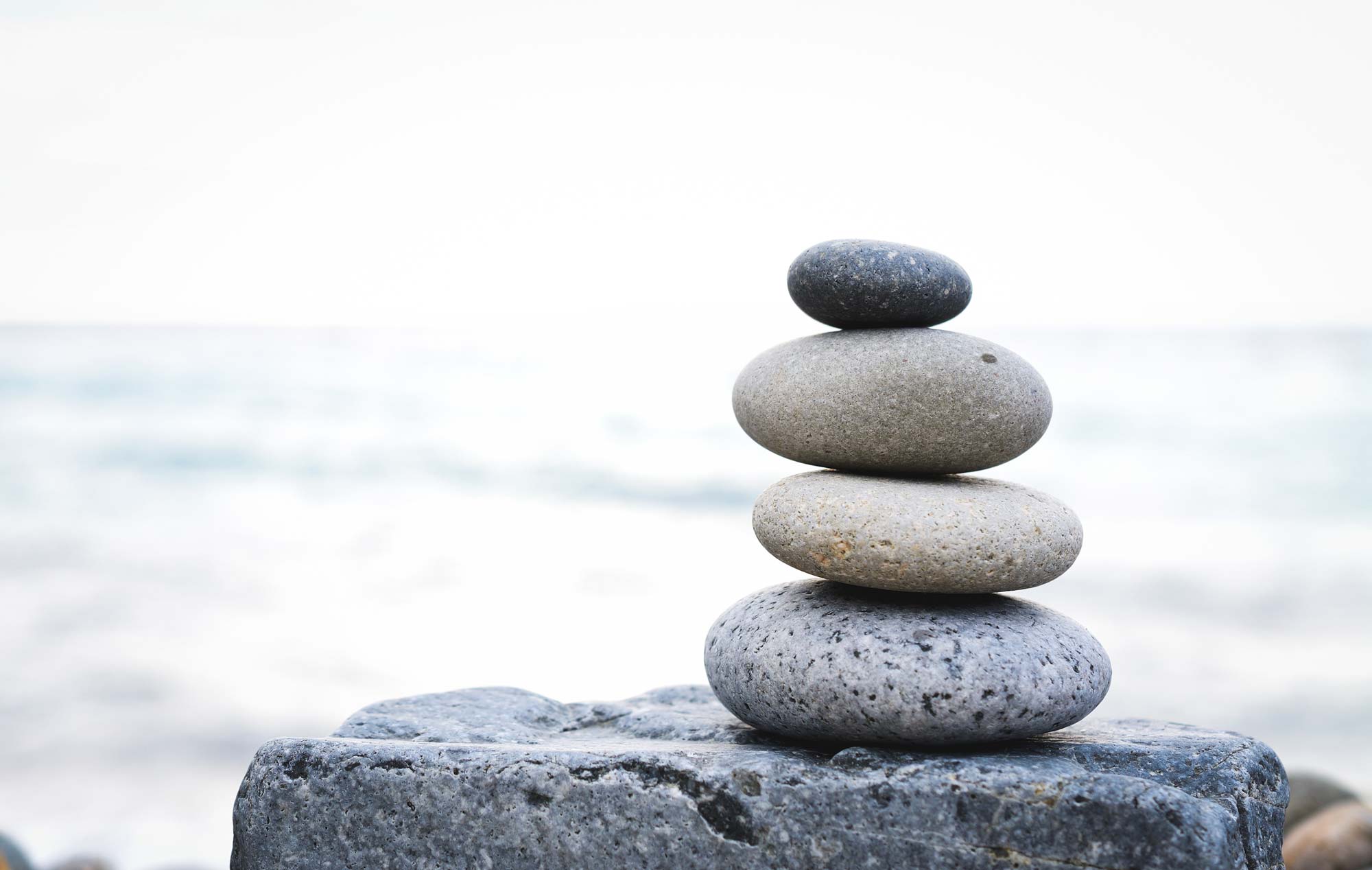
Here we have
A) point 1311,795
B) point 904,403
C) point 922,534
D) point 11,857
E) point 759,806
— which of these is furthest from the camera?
point 1311,795

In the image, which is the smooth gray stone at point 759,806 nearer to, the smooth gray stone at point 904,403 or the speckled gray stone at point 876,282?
the smooth gray stone at point 904,403

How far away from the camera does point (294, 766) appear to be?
296cm

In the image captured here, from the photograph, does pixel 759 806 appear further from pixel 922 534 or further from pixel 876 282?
pixel 876 282

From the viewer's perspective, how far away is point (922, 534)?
2920 millimetres

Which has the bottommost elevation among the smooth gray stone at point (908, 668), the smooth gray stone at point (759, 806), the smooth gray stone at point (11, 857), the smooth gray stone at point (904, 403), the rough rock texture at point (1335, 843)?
the rough rock texture at point (1335, 843)

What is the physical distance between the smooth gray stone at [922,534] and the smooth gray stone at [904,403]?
0.10 metres

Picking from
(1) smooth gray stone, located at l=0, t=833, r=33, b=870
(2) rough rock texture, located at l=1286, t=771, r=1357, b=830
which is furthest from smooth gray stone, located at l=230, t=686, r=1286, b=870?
(2) rough rock texture, located at l=1286, t=771, r=1357, b=830

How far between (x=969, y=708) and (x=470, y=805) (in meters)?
1.37

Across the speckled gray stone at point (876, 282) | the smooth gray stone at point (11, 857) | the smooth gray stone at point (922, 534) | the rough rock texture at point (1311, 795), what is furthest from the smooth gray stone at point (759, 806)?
the rough rock texture at point (1311, 795)

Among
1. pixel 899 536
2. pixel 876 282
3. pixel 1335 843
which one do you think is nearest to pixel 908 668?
pixel 899 536

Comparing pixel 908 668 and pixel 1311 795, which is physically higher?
pixel 908 668

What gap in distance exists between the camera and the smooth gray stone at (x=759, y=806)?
2.58m

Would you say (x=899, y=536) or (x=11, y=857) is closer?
(x=899, y=536)

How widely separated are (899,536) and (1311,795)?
456cm
